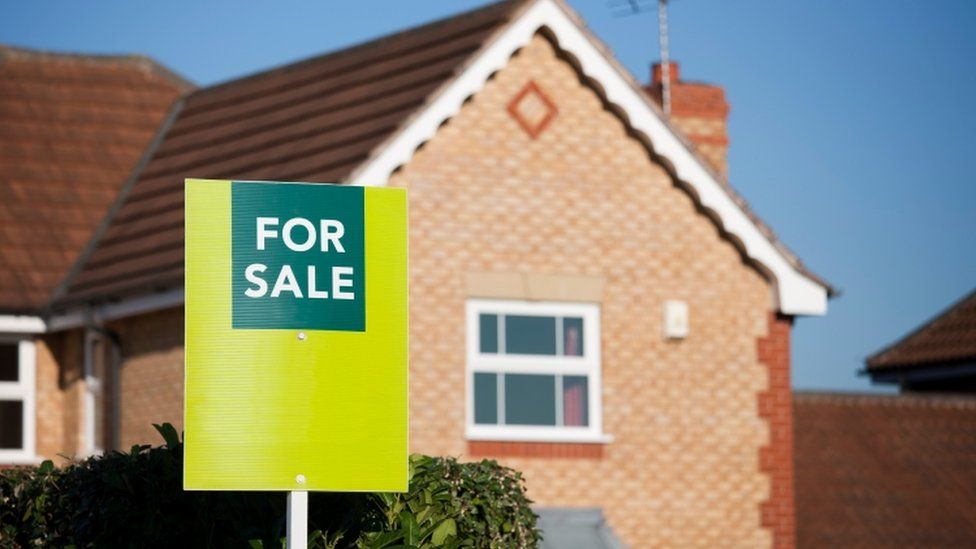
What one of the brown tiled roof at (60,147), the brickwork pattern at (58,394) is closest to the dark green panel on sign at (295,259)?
the brown tiled roof at (60,147)

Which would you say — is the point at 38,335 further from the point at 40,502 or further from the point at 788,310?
the point at 40,502

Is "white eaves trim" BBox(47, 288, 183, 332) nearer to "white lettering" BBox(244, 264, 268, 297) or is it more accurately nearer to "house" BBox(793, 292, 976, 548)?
"house" BBox(793, 292, 976, 548)

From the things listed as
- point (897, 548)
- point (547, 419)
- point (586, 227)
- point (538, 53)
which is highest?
point (538, 53)

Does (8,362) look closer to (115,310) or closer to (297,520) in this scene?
(115,310)

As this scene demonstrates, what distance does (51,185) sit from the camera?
25.5m

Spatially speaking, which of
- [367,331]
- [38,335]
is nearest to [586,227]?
[38,335]

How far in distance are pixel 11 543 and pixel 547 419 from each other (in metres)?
9.63

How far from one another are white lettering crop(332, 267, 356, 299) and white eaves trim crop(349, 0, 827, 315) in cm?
1039

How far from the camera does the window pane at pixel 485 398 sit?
66.7 feet

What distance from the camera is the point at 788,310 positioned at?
71.6 ft

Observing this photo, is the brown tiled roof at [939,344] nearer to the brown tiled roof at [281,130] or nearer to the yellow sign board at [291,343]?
the brown tiled roof at [281,130]

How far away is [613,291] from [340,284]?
1199cm

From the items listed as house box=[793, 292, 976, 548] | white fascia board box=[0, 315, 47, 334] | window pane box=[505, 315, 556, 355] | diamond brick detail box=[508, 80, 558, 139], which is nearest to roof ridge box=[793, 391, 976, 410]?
house box=[793, 292, 976, 548]

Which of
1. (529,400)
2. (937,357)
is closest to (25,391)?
(529,400)
